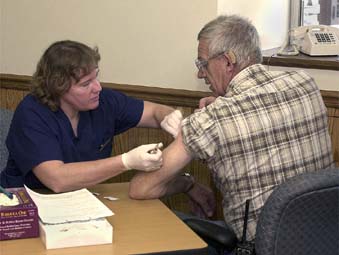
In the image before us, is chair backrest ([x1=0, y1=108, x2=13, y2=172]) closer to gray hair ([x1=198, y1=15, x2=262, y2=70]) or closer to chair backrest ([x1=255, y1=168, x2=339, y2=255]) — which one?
gray hair ([x1=198, y1=15, x2=262, y2=70])

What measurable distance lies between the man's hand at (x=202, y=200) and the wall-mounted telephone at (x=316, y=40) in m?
0.70

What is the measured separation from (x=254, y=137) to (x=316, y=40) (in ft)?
2.77

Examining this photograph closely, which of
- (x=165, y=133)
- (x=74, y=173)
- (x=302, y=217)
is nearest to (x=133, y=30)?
(x=165, y=133)

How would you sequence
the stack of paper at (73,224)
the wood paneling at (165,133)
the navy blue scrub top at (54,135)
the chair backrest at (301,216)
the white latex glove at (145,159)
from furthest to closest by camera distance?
the wood paneling at (165,133), the navy blue scrub top at (54,135), the white latex glove at (145,159), the stack of paper at (73,224), the chair backrest at (301,216)

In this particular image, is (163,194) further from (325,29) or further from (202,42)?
(325,29)

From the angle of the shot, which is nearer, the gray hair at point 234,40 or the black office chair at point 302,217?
the black office chair at point 302,217

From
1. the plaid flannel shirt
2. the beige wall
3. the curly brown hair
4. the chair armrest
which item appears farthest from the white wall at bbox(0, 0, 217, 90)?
the chair armrest

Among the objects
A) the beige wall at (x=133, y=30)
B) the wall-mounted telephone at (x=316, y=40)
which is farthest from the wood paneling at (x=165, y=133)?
the wall-mounted telephone at (x=316, y=40)

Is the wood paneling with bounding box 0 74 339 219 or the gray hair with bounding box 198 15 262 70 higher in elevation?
the gray hair with bounding box 198 15 262 70

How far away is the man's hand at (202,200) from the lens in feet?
7.30

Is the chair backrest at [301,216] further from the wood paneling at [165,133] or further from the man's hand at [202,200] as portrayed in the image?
the wood paneling at [165,133]

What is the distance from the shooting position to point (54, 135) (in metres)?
1.97

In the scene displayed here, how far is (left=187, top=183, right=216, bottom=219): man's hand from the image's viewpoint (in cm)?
222

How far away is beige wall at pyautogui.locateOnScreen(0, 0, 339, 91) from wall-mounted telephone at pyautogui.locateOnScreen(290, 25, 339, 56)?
0.13m
